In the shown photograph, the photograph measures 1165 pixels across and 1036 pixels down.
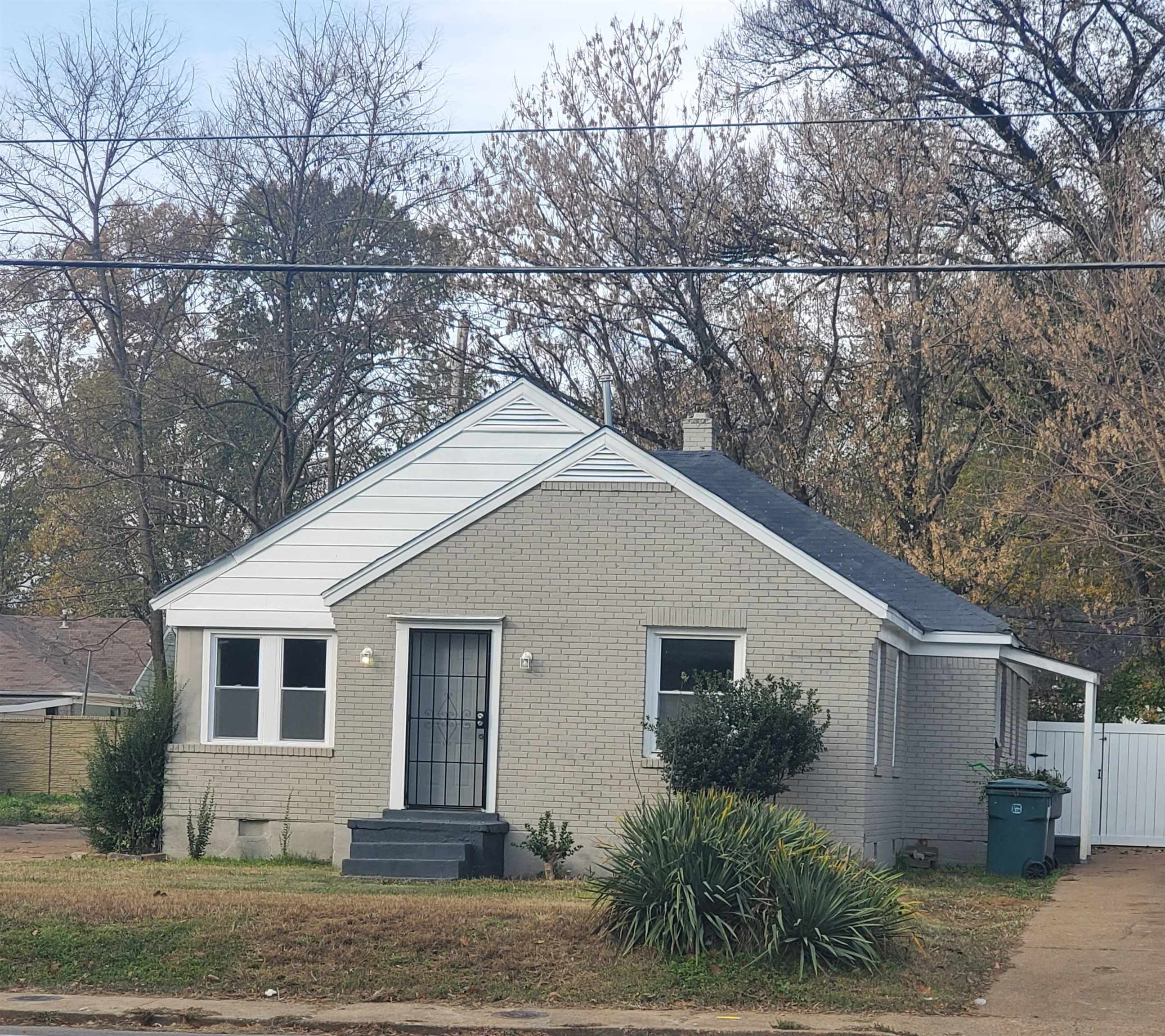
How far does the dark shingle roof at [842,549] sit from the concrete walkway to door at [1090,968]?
12.6ft

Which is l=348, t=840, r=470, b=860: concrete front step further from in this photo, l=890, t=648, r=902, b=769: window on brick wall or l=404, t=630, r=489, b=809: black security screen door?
l=890, t=648, r=902, b=769: window on brick wall

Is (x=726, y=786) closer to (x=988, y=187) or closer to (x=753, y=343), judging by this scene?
(x=753, y=343)

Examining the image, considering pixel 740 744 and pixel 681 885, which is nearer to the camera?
pixel 681 885

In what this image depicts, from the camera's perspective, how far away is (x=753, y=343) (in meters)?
27.8

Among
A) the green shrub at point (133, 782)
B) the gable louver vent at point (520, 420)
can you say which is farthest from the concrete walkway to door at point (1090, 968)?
the green shrub at point (133, 782)

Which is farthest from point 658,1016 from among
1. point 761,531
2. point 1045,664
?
point 1045,664

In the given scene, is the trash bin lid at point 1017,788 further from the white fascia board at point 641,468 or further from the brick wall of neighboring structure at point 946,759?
the white fascia board at point 641,468

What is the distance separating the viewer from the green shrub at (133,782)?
19.8 metres

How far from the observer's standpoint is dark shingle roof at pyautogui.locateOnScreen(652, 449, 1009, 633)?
1964cm

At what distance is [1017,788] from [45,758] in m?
20.9

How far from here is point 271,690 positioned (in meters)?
19.7

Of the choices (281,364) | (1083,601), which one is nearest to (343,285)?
(281,364)

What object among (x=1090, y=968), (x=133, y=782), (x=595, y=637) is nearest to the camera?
(x=1090, y=968)

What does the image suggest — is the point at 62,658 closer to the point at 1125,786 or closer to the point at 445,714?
the point at 445,714
